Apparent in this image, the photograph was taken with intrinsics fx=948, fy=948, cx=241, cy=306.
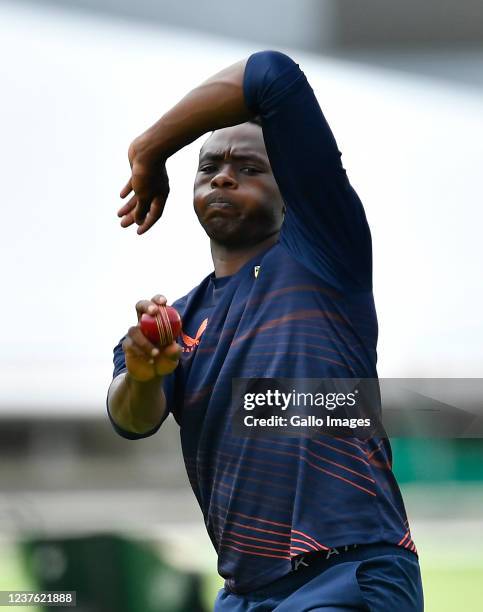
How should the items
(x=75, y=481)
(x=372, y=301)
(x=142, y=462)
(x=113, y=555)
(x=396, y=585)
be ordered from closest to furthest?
(x=396, y=585) < (x=372, y=301) < (x=113, y=555) < (x=75, y=481) < (x=142, y=462)

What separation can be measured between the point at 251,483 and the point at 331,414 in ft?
0.41

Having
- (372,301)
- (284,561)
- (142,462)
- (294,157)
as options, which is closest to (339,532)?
(284,561)

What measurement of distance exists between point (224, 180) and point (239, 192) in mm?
24

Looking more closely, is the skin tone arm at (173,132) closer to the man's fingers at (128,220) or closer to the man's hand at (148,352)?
the man's fingers at (128,220)

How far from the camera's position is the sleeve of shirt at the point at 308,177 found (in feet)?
3.45

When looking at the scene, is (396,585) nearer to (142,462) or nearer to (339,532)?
(339,532)

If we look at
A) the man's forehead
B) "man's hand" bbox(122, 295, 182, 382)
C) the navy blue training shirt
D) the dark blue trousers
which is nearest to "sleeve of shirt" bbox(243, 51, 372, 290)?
the navy blue training shirt

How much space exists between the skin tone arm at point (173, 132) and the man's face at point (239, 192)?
6 cm

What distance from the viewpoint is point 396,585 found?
1051mm

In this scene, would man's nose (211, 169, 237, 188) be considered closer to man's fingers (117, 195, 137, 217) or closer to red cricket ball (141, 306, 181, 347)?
man's fingers (117, 195, 137, 217)

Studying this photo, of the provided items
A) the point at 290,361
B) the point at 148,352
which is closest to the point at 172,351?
the point at 148,352

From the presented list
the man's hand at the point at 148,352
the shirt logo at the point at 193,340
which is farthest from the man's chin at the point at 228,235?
the man's hand at the point at 148,352

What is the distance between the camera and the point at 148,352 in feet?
3.38

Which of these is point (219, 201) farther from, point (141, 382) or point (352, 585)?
point (352, 585)
